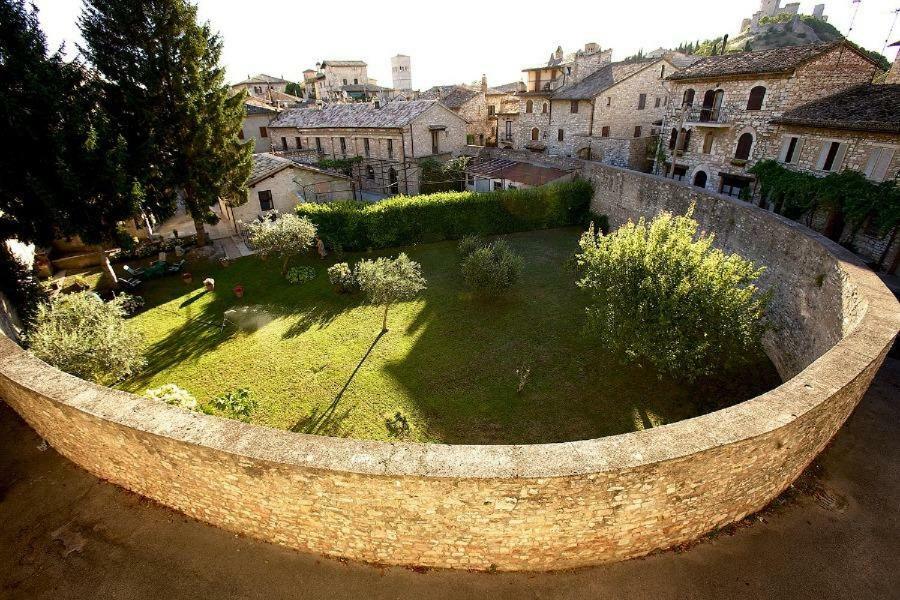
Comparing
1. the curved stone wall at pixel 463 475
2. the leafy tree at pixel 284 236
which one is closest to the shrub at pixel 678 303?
the curved stone wall at pixel 463 475

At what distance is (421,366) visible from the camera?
1296cm

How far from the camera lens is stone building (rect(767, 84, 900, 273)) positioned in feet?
55.9

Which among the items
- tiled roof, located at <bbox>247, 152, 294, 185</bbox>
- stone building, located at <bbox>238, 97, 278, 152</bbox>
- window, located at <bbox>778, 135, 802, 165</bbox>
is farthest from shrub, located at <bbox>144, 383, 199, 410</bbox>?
stone building, located at <bbox>238, 97, 278, 152</bbox>

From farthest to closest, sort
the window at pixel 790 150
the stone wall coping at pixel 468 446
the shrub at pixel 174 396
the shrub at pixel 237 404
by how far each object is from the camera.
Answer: the window at pixel 790 150, the shrub at pixel 237 404, the shrub at pixel 174 396, the stone wall coping at pixel 468 446

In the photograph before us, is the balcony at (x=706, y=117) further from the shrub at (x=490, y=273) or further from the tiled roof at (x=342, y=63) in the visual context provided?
the tiled roof at (x=342, y=63)

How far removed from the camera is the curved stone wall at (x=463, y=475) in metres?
5.49

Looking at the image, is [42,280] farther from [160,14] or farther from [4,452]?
[4,452]

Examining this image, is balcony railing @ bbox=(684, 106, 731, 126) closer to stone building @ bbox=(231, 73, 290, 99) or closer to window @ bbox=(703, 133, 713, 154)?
window @ bbox=(703, 133, 713, 154)

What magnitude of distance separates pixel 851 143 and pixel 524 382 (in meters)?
19.3

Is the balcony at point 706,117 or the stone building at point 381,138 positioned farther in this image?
the stone building at point 381,138

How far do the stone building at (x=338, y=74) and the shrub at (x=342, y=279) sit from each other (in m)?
63.0

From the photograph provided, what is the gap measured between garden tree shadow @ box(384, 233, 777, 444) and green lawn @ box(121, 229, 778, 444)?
0.13ft

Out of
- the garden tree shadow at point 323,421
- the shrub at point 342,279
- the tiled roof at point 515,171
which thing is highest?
the tiled roof at point 515,171

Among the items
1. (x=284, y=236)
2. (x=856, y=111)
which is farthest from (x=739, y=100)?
(x=284, y=236)
